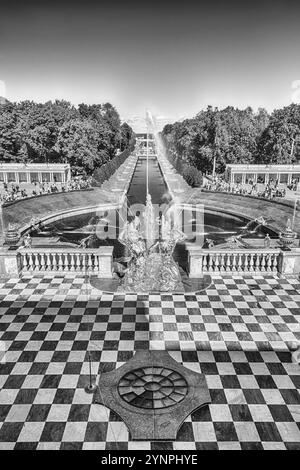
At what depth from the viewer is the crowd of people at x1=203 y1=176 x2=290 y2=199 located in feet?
202

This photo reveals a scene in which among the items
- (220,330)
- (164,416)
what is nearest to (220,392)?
(164,416)

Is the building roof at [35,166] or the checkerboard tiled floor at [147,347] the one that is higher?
the building roof at [35,166]

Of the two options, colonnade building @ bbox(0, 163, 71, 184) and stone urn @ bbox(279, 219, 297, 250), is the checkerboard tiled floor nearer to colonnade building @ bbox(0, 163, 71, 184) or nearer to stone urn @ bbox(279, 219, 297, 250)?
stone urn @ bbox(279, 219, 297, 250)

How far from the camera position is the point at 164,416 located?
33.0 ft

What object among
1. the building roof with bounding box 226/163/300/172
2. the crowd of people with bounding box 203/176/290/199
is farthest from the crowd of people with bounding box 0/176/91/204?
the building roof with bounding box 226/163/300/172

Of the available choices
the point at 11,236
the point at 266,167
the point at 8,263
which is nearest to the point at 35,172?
the point at 266,167

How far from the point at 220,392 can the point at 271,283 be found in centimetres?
886

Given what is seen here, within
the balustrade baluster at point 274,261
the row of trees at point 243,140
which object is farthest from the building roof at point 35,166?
the balustrade baluster at point 274,261

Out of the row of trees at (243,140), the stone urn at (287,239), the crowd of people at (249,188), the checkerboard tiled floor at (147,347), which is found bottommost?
the crowd of people at (249,188)

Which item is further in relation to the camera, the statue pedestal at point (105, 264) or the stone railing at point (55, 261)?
the stone railing at point (55, 261)

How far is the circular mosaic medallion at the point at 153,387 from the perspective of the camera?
10562mm

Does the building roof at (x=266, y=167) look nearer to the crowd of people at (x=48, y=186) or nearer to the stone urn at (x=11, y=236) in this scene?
the crowd of people at (x=48, y=186)

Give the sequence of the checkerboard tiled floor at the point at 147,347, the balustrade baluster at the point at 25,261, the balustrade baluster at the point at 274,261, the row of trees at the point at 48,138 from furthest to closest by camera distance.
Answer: the row of trees at the point at 48,138 < the balustrade baluster at the point at 274,261 < the balustrade baluster at the point at 25,261 < the checkerboard tiled floor at the point at 147,347

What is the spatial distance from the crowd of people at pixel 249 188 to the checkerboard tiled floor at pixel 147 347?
42973mm
